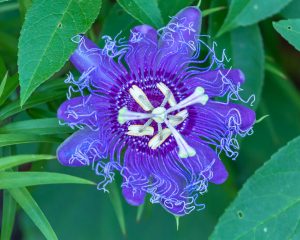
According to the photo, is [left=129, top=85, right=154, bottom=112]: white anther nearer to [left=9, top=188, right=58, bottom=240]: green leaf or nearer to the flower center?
the flower center

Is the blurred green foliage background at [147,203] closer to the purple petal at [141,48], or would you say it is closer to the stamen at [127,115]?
the purple petal at [141,48]

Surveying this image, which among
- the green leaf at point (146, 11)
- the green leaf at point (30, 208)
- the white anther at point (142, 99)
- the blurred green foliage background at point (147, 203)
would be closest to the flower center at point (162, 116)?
the white anther at point (142, 99)

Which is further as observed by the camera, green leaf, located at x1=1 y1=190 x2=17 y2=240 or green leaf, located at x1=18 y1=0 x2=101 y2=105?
Answer: green leaf, located at x1=1 y1=190 x2=17 y2=240

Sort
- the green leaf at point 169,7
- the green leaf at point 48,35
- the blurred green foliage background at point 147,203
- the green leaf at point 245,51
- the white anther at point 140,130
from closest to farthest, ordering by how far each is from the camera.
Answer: the green leaf at point 48,35 → the white anther at point 140,130 → the green leaf at point 169,7 → the green leaf at point 245,51 → the blurred green foliage background at point 147,203

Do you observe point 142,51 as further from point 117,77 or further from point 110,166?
point 110,166

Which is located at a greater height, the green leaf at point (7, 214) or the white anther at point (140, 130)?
the white anther at point (140, 130)

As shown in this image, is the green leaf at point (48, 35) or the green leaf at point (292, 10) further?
the green leaf at point (292, 10)

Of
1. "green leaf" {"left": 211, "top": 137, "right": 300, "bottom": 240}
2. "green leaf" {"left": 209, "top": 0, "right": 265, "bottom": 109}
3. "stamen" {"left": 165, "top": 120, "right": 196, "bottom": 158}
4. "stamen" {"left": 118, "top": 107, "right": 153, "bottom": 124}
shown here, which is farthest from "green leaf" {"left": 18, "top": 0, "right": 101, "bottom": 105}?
"green leaf" {"left": 211, "top": 137, "right": 300, "bottom": 240}

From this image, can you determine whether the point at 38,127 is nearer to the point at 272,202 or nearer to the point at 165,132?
the point at 165,132
